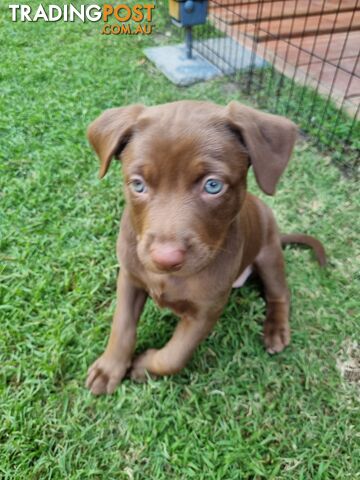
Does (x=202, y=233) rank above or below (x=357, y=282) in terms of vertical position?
above

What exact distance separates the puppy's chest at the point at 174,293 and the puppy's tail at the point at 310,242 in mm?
1290

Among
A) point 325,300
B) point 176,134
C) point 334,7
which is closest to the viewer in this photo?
point 176,134

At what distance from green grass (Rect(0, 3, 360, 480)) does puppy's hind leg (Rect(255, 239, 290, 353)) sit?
4.4 inches

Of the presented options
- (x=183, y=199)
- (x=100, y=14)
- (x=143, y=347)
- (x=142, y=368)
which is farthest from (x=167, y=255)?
(x=100, y=14)

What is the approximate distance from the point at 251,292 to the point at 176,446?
1.18m

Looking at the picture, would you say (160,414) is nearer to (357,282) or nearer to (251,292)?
(251,292)

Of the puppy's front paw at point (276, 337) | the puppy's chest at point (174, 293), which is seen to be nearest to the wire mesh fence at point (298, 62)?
the puppy's front paw at point (276, 337)

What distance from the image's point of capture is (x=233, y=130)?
1986 millimetres

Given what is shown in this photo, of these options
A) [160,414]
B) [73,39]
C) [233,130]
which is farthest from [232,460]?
[73,39]

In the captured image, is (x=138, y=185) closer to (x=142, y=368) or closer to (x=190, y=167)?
(x=190, y=167)

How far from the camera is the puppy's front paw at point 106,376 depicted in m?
2.44

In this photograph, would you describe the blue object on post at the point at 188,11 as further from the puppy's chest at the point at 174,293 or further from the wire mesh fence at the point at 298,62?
the puppy's chest at the point at 174,293

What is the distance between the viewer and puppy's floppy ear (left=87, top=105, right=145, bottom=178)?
6.63 ft

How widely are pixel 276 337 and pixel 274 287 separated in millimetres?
314
